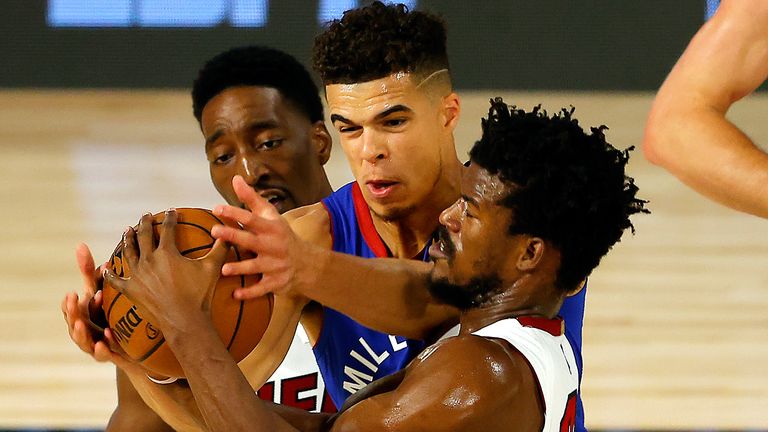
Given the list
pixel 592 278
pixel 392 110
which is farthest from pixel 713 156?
pixel 592 278

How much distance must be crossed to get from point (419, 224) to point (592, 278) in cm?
391

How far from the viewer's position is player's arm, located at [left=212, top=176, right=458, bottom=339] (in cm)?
241

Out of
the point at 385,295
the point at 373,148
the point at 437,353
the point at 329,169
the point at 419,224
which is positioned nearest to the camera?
the point at 437,353

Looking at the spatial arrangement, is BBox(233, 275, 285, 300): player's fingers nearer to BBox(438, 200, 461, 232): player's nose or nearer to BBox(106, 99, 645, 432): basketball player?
BBox(106, 99, 645, 432): basketball player

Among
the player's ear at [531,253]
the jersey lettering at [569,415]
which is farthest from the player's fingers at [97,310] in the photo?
the jersey lettering at [569,415]

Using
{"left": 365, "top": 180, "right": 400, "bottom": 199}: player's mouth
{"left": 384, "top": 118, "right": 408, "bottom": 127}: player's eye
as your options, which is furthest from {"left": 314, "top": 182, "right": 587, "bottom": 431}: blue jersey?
{"left": 384, "top": 118, "right": 408, "bottom": 127}: player's eye

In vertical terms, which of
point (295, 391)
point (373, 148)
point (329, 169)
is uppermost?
point (329, 169)

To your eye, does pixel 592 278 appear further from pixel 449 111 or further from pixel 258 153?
pixel 449 111

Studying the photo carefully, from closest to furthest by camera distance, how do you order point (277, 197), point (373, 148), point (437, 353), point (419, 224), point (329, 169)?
1. point (437, 353)
2. point (373, 148)
3. point (419, 224)
4. point (277, 197)
5. point (329, 169)

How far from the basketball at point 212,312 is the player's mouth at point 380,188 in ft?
2.01

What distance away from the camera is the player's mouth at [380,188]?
304 cm

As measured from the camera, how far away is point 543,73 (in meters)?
11.0

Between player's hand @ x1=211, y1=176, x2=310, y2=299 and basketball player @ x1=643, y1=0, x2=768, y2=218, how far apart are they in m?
1.01

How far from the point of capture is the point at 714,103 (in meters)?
1.58
